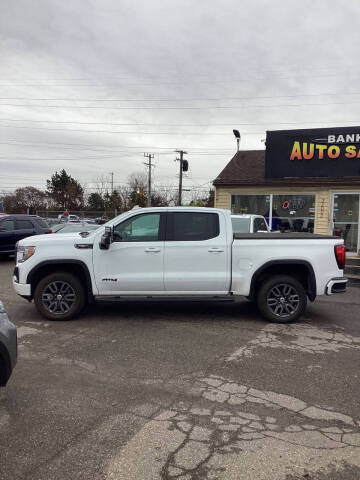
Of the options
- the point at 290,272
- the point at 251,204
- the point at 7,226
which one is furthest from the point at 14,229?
the point at 290,272

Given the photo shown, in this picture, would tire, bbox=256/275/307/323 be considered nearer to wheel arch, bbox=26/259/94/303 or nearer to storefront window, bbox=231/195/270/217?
wheel arch, bbox=26/259/94/303

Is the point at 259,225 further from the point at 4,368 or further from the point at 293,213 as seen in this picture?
the point at 4,368

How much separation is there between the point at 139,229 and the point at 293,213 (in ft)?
34.8

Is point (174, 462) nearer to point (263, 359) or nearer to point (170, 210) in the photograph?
point (263, 359)

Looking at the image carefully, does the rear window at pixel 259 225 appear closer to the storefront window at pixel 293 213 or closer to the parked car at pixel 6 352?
the storefront window at pixel 293 213

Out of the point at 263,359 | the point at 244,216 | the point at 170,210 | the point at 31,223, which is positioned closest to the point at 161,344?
→ the point at 263,359

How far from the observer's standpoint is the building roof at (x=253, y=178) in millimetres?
14763

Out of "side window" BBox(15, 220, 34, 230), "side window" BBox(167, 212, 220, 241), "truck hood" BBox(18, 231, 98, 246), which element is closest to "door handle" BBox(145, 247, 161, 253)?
"side window" BBox(167, 212, 220, 241)

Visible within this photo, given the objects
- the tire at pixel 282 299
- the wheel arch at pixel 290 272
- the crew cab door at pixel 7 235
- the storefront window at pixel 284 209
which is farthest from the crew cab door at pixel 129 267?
the storefront window at pixel 284 209

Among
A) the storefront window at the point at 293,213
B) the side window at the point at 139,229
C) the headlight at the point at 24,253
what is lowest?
the headlight at the point at 24,253

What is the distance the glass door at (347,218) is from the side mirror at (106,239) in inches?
431

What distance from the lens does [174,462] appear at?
280cm

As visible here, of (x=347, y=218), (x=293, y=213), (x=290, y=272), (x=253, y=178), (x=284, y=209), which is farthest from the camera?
(x=253, y=178)

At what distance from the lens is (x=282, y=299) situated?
647 cm
